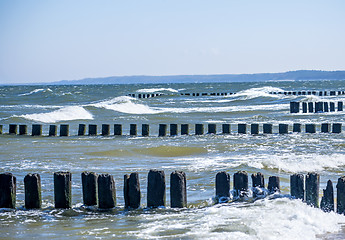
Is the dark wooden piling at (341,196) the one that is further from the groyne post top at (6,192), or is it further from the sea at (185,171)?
the groyne post top at (6,192)

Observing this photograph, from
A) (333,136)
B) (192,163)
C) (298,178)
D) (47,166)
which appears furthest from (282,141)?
(298,178)

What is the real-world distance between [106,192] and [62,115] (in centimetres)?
2367

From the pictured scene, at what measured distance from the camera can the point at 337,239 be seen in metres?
6.93

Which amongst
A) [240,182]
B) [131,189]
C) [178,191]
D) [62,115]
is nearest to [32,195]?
[131,189]

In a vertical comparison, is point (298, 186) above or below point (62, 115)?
above

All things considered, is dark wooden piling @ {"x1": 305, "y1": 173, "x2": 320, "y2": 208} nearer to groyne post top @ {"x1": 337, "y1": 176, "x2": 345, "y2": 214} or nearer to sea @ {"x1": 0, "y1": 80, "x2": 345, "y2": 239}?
sea @ {"x1": 0, "y1": 80, "x2": 345, "y2": 239}

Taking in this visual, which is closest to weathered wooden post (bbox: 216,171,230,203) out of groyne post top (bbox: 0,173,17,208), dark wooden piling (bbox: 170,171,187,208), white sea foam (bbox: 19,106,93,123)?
dark wooden piling (bbox: 170,171,187,208)

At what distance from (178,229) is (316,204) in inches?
75.9

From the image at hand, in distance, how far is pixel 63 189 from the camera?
859cm

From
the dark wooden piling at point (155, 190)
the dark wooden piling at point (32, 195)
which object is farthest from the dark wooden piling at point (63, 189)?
the dark wooden piling at point (155, 190)

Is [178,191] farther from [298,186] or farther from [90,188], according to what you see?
[298,186]

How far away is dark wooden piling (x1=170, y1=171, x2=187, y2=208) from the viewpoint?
8.34 meters

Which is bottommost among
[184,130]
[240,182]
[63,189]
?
[184,130]

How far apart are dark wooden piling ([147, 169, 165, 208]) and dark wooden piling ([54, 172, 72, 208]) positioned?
1145mm
